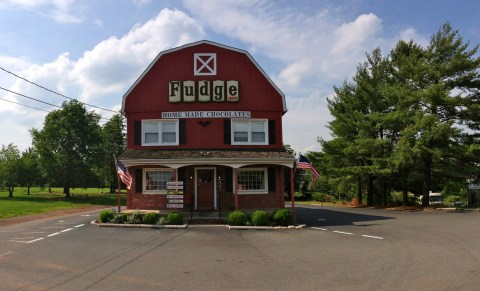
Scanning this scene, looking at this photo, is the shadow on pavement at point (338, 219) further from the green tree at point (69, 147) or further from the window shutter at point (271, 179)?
the green tree at point (69, 147)

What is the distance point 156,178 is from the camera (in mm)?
22500

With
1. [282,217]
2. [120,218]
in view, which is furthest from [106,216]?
[282,217]

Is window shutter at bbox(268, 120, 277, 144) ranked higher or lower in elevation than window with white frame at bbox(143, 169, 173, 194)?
higher

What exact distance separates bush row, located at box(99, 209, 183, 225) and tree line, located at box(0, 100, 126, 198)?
33.0 metres

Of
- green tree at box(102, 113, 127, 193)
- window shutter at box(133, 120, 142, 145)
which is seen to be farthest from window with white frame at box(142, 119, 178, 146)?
green tree at box(102, 113, 127, 193)

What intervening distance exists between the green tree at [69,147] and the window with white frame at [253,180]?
33.1 metres

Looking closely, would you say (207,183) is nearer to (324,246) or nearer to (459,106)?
(324,246)

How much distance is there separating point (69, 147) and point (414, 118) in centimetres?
4011

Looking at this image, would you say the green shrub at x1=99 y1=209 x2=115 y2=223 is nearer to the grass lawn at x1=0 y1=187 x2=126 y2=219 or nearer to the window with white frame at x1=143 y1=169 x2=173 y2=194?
the window with white frame at x1=143 y1=169 x2=173 y2=194

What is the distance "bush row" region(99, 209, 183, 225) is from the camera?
18172 mm

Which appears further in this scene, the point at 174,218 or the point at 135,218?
the point at 135,218

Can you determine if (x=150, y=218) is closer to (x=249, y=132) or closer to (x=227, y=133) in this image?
(x=227, y=133)

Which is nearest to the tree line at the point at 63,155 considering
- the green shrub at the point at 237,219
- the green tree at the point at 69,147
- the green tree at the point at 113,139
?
the green tree at the point at 69,147

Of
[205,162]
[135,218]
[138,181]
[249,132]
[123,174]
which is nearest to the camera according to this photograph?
[135,218]
